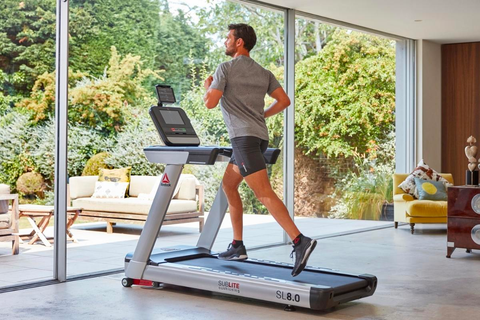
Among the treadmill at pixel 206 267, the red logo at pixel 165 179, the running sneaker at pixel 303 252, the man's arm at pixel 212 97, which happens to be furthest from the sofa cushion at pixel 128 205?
the running sneaker at pixel 303 252

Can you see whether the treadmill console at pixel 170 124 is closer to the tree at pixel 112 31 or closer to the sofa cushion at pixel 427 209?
the tree at pixel 112 31

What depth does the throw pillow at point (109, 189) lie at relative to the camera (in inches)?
288

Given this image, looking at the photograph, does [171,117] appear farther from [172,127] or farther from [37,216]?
[37,216]

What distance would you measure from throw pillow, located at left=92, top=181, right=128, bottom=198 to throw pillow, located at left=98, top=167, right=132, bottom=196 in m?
0.04

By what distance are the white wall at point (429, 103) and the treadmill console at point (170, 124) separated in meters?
5.77

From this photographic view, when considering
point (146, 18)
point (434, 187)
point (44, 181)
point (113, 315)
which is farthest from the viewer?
point (434, 187)

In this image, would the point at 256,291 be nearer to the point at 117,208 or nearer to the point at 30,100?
the point at 30,100

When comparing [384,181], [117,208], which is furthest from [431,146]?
A: [117,208]

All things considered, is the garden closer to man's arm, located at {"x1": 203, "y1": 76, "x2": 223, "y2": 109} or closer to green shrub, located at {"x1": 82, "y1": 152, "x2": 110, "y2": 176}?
green shrub, located at {"x1": 82, "y1": 152, "x2": 110, "y2": 176}

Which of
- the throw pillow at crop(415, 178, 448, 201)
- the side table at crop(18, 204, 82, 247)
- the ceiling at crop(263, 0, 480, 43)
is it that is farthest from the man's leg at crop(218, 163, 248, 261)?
the throw pillow at crop(415, 178, 448, 201)

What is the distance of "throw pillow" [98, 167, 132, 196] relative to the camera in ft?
23.8

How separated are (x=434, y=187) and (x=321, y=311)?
475cm

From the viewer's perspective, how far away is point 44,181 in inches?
222

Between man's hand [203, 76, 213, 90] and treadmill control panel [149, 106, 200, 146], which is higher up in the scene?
man's hand [203, 76, 213, 90]
